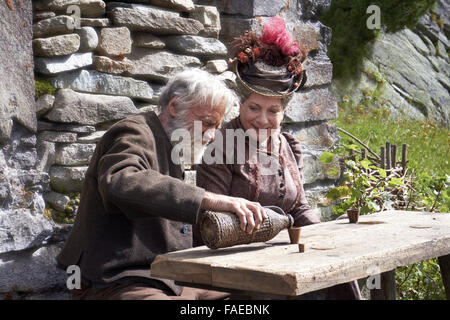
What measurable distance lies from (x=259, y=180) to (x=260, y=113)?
1.20 feet

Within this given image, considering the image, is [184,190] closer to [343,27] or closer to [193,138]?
[193,138]

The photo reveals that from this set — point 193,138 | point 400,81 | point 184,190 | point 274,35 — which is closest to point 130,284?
point 184,190

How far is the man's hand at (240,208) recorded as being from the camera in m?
2.74

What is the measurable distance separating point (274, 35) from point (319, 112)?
1.39 metres

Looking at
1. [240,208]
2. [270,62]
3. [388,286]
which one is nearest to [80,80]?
[270,62]

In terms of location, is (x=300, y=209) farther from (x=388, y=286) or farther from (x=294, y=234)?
(x=294, y=234)

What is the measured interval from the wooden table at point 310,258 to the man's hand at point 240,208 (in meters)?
0.12

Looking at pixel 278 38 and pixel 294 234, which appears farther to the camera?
pixel 278 38

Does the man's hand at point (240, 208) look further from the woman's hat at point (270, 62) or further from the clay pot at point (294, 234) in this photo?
the woman's hat at point (270, 62)

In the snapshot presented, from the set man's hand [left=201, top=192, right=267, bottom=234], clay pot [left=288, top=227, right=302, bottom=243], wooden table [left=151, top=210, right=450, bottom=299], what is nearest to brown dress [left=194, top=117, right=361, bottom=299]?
wooden table [left=151, top=210, right=450, bottom=299]

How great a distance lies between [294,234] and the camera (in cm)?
293

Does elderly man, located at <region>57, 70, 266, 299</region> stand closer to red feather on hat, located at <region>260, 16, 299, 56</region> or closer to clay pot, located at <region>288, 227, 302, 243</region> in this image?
clay pot, located at <region>288, 227, 302, 243</region>

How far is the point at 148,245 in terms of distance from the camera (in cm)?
303

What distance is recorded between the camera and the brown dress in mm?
3580
